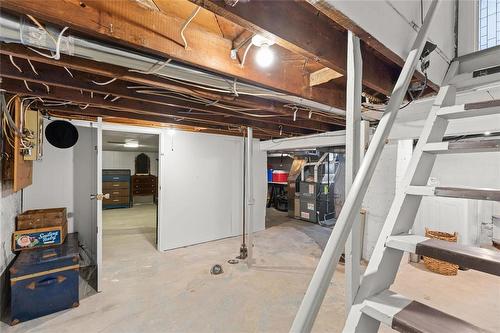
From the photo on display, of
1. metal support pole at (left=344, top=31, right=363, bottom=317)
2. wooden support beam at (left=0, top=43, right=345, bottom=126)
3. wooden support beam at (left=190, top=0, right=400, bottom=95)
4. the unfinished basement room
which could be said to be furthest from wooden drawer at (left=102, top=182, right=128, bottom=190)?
metal support pole at (left=344, top=31, right=363, bottom=317)

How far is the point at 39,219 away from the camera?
2.54m

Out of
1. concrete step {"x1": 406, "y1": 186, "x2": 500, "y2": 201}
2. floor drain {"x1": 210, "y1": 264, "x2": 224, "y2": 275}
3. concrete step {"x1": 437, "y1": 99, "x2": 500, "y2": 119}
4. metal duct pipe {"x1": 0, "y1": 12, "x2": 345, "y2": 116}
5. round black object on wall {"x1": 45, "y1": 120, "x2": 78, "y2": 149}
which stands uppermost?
metal duct pipe {"x1": 0, "y1": 12, "x2": 345, "y2": 116}

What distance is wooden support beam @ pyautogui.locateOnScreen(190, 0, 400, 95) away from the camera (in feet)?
3.17

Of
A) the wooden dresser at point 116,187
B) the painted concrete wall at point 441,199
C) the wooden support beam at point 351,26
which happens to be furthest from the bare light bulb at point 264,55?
the wooden dresser at point 116,187

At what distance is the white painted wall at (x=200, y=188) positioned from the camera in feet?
13.0

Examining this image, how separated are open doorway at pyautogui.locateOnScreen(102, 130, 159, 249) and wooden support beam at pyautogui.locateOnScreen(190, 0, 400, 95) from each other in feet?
14.1

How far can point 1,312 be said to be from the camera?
2.11m

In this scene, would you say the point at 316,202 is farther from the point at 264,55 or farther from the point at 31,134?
the point at 31,134

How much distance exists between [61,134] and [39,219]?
1.08 m

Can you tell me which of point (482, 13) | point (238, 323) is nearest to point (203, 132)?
point (238, 323)

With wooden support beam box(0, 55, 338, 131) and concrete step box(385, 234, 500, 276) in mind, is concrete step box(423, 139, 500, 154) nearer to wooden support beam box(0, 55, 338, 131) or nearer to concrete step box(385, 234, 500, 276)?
concrete step box(385, 234, 500, 276)

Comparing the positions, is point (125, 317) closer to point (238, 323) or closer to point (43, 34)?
point (238, 323)

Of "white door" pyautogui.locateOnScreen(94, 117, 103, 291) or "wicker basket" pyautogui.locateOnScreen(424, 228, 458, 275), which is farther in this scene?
"wicker basket" pyautogui.locateOnScreen(424, 228, 458, 275)

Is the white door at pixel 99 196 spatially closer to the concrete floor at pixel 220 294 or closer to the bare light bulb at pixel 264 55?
the concrete floor at pixel 220 294
